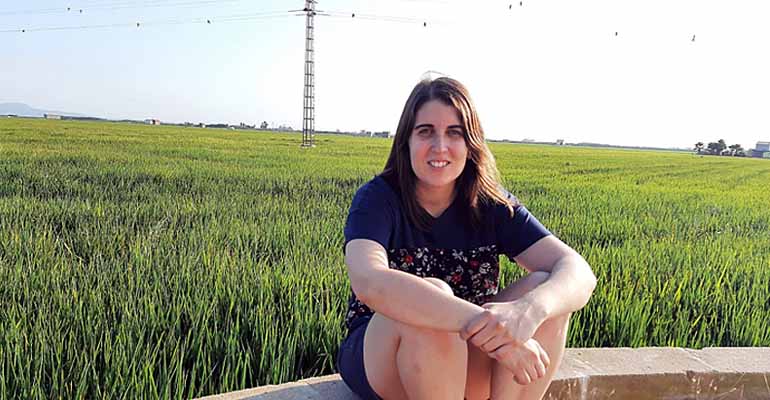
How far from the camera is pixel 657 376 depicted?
6.13 ft

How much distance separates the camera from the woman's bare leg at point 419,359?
1.43 m

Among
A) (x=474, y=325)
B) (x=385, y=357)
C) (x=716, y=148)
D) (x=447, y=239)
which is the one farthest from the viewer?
(x=716, y=148)

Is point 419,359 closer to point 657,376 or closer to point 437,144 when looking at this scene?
point 437,144

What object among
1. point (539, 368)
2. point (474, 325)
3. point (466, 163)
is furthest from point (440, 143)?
point (539, 368)

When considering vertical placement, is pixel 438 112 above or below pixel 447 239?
above

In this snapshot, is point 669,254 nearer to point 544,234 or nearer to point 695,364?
point 695,364

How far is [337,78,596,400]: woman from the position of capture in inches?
56.2

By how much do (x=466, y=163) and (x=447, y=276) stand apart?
0.36 metres

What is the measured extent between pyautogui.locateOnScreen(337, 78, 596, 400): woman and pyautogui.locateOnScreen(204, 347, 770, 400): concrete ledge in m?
0.29

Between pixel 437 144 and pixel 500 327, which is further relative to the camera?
pixel 437 144

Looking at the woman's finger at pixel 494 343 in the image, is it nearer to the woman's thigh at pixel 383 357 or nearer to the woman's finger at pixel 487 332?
the woman's finger at pixel 487 332

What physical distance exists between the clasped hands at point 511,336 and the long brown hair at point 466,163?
43cm

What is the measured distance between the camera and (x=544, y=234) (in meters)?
1.88

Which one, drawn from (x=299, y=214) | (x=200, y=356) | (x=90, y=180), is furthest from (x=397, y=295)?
(x=90, y=180)
